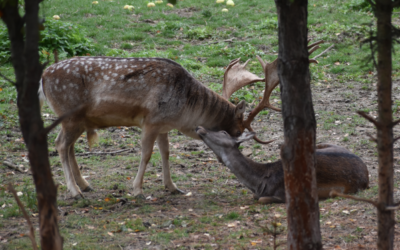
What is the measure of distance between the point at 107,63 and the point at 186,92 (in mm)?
1167

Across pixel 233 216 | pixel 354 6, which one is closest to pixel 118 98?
pixel 233 216

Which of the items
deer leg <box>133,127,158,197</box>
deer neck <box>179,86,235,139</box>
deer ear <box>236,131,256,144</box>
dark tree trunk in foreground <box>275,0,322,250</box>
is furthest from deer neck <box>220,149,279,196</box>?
dark tree trunk in foreground <box>275,0,322,250</box>

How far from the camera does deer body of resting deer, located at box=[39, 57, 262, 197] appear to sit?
605 cm

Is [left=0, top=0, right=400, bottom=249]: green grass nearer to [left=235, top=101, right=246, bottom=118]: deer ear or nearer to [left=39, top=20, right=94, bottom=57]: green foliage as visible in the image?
[left=39, top=20, right=94, bottom=57]: green foliage

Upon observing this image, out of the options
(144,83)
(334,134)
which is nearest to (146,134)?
(144,83)

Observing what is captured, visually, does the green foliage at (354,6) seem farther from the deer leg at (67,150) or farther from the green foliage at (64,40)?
the deer leg at (67,150)

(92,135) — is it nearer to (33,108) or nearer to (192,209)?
(192,209)

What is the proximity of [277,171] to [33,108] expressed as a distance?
4.05m

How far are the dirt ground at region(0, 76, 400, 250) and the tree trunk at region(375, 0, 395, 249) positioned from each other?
826mm

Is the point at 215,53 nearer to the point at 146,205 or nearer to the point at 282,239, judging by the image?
the point at 146,205

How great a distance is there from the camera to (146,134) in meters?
6.14

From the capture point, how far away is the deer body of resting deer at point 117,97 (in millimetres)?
6051

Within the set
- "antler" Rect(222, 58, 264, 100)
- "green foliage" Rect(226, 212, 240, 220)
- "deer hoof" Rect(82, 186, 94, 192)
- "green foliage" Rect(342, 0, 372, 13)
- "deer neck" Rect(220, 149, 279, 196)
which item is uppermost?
"green foliage" Rect(342, 0, 372, 13)

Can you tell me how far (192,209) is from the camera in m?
5.60
